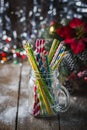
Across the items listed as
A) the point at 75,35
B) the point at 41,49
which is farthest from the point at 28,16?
the point at 41,49

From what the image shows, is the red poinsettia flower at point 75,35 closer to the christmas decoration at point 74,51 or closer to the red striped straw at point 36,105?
the christmas decoration at point 74,51

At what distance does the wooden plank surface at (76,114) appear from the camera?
0.85 metres

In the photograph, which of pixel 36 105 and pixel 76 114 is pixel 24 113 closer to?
pixel 36 105

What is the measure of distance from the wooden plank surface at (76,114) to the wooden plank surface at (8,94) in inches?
5.7

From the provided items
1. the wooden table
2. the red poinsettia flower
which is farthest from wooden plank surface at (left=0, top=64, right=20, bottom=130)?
the red poinsettia flower

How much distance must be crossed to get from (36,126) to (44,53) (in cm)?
20

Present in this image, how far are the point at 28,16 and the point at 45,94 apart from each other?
0.74 metres

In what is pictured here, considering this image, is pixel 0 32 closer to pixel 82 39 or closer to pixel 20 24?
pixel 20 24

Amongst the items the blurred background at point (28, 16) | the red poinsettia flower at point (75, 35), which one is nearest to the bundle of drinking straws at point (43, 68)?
the red poinsettia flower at point (75, 35)

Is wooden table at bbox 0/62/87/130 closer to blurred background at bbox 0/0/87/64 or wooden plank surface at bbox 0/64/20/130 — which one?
wooden plank surface at bbox 0/64/20/130

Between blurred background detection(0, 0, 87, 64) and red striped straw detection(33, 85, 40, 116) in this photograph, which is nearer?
red striped straw detection(33, 85, 40, 116)

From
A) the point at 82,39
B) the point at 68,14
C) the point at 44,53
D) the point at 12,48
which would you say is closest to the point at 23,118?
the point at 44,53

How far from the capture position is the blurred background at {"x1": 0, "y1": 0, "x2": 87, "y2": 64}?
150cm

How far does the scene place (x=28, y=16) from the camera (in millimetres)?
1515
